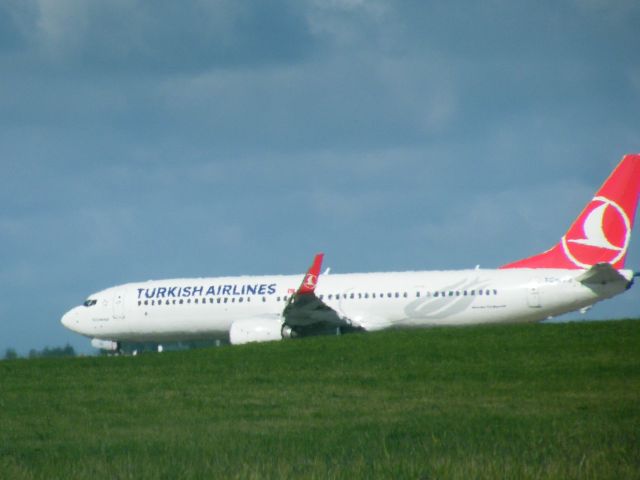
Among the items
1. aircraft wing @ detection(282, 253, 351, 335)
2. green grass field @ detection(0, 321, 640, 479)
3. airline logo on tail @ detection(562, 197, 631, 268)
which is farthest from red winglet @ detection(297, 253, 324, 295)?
airline logo on tail @ detection(562, 197, 631, 268)

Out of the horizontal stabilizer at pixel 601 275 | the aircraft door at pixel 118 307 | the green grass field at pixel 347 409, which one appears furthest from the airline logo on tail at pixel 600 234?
the aircraft door at pixel 118 307

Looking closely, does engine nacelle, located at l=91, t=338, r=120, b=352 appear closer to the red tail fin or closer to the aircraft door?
the aircraft door

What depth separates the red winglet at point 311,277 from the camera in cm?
3609

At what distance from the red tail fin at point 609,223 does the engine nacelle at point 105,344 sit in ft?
62.5

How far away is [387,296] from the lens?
38.0 metres

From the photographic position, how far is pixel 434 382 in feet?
68.5

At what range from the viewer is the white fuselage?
118 feet

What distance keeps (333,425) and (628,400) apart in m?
5.50

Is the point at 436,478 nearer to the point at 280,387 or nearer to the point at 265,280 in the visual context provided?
the point at 280,387

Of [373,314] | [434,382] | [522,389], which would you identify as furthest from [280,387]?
[373,314]

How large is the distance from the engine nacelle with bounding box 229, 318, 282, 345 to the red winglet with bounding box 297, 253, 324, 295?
1840 millimetres

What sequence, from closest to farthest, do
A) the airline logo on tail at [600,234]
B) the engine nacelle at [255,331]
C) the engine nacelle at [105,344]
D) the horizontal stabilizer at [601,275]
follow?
the horizontal stabilizer at [601,275]
the airline logo on tail at [600,234]
the engine nacelle at [255,331]
the engine nacelle at [105,344]

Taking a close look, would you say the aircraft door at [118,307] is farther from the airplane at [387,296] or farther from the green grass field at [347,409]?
the green grass field at [347,409]

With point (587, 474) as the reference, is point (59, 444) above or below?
above
